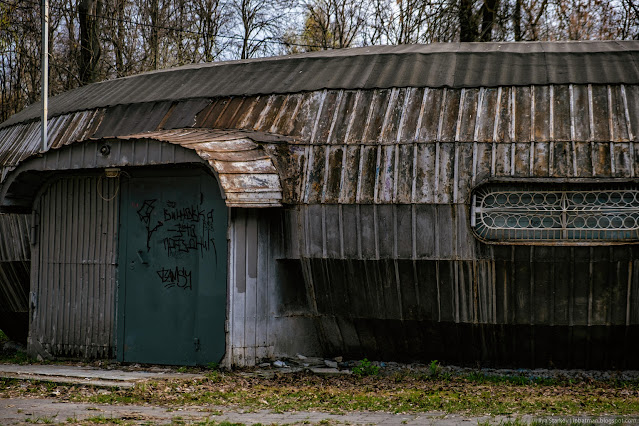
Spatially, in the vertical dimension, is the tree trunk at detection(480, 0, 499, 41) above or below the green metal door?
above

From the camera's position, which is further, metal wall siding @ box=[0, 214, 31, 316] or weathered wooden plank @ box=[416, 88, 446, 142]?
metal wall siding @ box=[0, 214, 31, 316]

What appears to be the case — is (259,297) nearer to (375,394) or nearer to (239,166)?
(239,166)

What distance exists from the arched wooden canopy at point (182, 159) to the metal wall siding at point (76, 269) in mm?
532

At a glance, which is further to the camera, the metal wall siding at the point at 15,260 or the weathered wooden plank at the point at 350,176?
the metal wall siding at the point at 15,260

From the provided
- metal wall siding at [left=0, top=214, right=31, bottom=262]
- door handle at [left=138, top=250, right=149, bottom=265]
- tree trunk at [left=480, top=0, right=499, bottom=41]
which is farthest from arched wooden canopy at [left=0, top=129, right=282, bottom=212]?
tree trunk at [left=480, top=0, right=499, bottom=41]

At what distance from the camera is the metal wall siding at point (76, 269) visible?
11.3 metres

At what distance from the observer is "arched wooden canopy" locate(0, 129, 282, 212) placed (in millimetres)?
9875

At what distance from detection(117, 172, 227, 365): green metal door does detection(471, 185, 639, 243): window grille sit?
136 inches

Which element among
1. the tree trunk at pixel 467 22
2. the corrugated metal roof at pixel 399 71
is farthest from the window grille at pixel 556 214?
the tree trunk at pixel 467 22

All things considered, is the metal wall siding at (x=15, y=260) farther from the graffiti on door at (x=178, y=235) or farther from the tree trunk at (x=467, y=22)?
the tree trunk at (x=467, y=22)

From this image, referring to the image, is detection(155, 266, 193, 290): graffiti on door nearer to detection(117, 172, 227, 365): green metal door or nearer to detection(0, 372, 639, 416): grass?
detection(117, 172, 227, 365): green metal door

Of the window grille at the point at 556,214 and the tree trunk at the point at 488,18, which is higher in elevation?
the tree trunk at the point at 488,18

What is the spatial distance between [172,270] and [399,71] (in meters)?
4.30

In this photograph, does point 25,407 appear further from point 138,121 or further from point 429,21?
point 429,21
